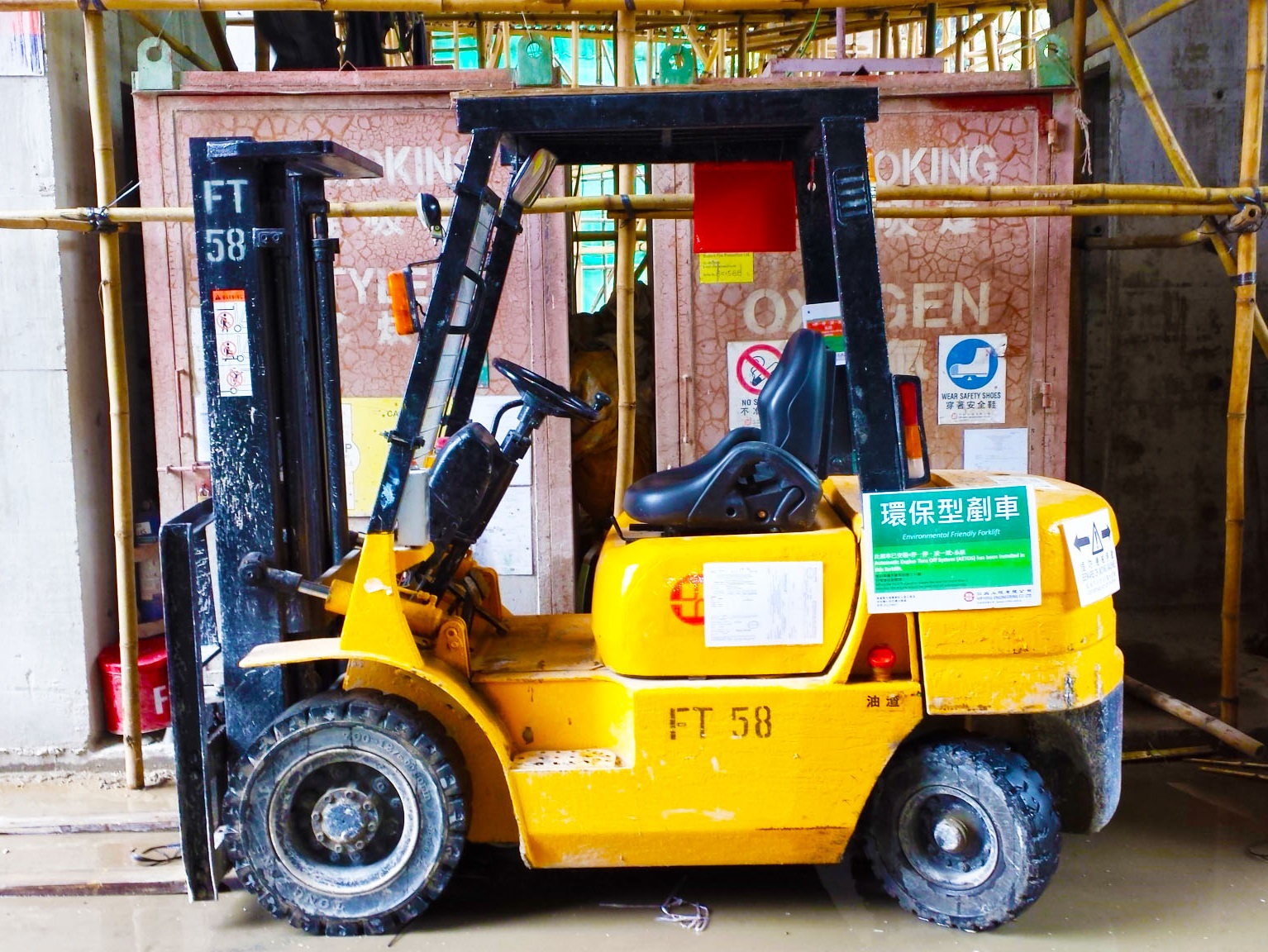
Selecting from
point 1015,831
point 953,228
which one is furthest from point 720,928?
point 953,228

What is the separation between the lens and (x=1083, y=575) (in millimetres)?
3000

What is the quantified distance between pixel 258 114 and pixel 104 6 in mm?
830

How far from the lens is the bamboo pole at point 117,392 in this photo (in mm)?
4090

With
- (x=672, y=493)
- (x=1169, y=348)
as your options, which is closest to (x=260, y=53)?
(x=672, y=493)

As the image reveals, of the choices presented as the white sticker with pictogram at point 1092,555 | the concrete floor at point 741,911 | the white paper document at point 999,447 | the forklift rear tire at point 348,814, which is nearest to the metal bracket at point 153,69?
the forklift rear tire at point 348,814

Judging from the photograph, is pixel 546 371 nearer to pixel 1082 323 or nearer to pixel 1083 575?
pixel 1083 575

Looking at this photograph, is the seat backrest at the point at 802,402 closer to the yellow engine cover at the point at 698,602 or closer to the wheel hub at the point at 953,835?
the yellow engine cover at the point at 698,602

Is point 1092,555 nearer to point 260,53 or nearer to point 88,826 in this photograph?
point 88,826

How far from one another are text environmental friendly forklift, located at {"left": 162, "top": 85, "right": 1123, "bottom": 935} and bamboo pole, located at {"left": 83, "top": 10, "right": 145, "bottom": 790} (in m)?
1.12

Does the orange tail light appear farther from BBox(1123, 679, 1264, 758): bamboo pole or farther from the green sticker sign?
BBox(1123, 679, 1264, 758): bamboo pole

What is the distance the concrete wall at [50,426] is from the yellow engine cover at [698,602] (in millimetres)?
3002

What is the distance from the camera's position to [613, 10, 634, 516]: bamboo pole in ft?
14.0

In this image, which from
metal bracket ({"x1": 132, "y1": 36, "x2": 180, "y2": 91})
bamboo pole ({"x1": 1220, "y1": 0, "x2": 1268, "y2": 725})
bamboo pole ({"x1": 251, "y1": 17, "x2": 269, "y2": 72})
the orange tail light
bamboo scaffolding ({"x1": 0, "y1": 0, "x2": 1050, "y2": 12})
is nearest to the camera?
the orange tail light

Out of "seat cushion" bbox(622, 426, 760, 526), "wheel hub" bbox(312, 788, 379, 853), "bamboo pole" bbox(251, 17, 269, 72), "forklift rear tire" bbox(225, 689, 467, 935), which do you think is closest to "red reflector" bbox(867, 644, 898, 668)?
"seat cushion" bbox(622, 426, 760, 526)
